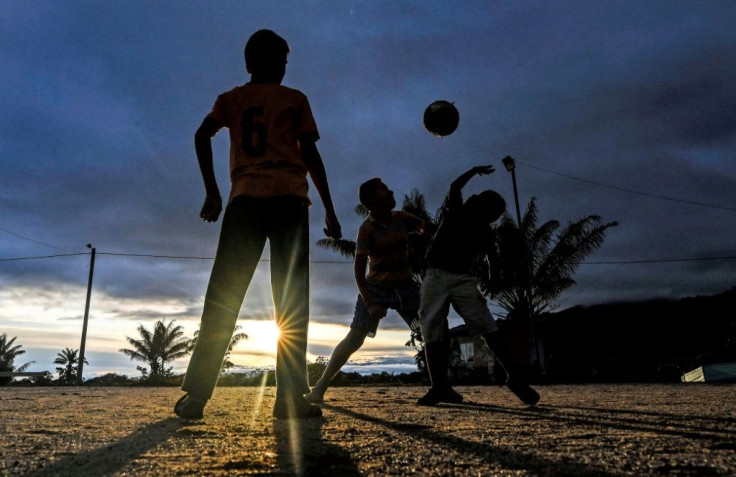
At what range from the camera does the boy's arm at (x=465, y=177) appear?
3764 millimetres

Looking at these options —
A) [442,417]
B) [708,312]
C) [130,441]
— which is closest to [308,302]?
[442,417]

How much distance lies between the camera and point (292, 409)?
108 inches

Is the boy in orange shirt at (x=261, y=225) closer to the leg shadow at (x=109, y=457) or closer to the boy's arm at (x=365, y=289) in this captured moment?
the leg shadow at (x=109, y=457)

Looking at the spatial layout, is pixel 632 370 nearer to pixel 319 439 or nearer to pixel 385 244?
pixel 385 244

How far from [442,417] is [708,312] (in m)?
30.9

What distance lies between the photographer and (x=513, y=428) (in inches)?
89.5

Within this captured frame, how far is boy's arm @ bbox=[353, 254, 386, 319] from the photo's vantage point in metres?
4.17

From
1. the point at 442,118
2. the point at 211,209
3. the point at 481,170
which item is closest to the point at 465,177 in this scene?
the point at 481,170

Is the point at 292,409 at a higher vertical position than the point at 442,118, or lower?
lower

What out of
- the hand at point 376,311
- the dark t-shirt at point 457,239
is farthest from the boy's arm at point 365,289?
the dark t-shirt at point 457,239

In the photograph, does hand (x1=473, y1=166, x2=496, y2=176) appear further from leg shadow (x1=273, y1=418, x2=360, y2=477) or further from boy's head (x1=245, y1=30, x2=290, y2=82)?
leg shadow (x1=273, y1=418, x2=360, y2=477)

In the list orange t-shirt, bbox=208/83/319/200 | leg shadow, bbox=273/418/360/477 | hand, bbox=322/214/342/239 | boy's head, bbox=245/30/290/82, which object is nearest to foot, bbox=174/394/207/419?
leg shadow, bbox=273/418/360/477

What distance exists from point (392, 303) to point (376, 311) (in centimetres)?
25

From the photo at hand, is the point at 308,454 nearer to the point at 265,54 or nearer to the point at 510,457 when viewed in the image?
the point at 510,457
